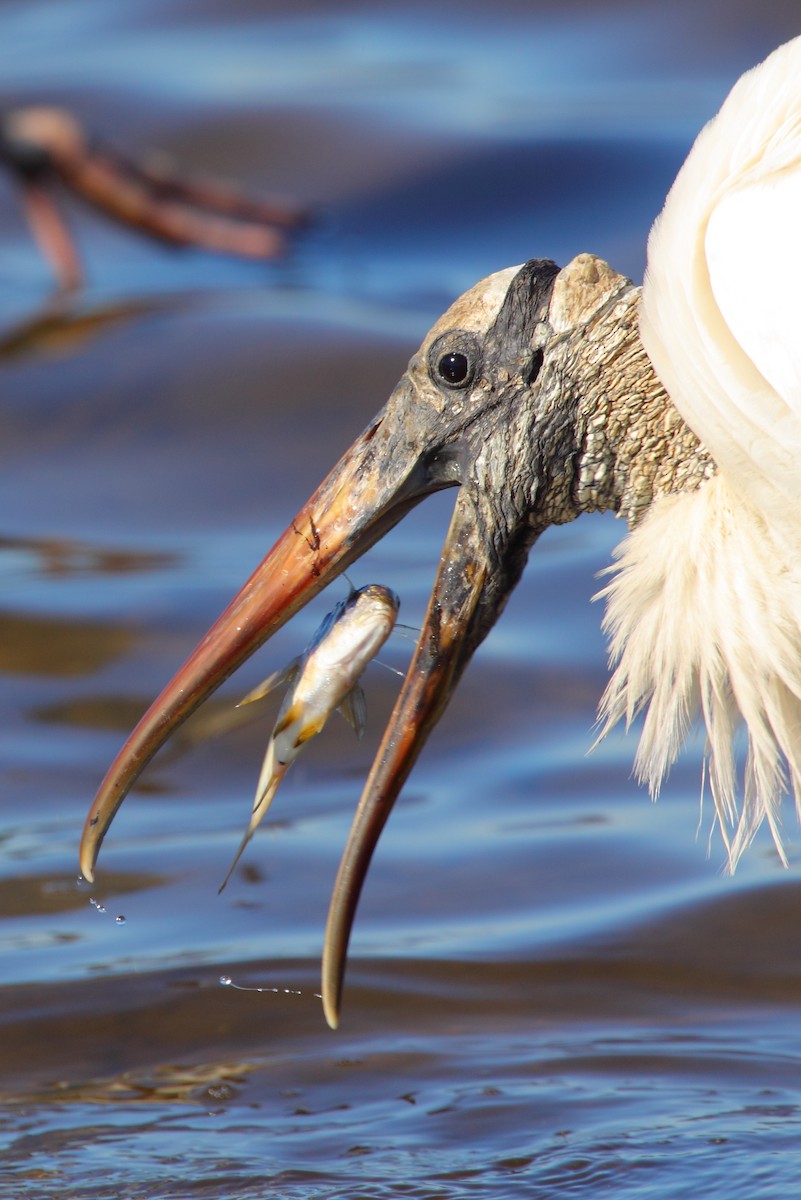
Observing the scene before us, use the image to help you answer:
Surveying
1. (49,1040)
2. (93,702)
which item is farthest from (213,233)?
(49,1040)

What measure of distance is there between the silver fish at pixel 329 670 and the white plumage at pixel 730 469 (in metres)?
0.40

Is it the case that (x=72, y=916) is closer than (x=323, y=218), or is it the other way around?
(x=72, y=916)

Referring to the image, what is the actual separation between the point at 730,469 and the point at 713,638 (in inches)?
12.4

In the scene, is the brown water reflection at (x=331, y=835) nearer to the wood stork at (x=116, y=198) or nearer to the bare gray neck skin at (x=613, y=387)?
the wood stork at (x=116, y=198)

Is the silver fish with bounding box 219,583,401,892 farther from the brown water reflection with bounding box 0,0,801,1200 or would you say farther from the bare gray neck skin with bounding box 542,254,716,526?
the brown water reflection with bounding box 0,0,801,1200

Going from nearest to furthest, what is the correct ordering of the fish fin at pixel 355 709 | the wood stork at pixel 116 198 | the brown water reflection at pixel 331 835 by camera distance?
the fish fin at pixel 355 709, the brown water reflection at pixel 331 835, the wood stork at pixel 116 198

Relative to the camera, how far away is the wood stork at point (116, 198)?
957 centimetres

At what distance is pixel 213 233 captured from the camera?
34.7 ft

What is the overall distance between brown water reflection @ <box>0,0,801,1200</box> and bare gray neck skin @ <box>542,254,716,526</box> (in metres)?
1.19

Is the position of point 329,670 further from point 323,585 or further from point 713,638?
point 713,638

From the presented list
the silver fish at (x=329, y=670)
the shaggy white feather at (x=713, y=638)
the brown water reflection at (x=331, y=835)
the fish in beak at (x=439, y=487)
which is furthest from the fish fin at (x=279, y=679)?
the brown water reflection at (x=331, y=835)

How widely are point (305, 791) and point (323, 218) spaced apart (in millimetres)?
6116

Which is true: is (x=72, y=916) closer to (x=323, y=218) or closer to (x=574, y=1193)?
(x=574, y=1193)

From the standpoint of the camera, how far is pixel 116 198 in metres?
9.98
